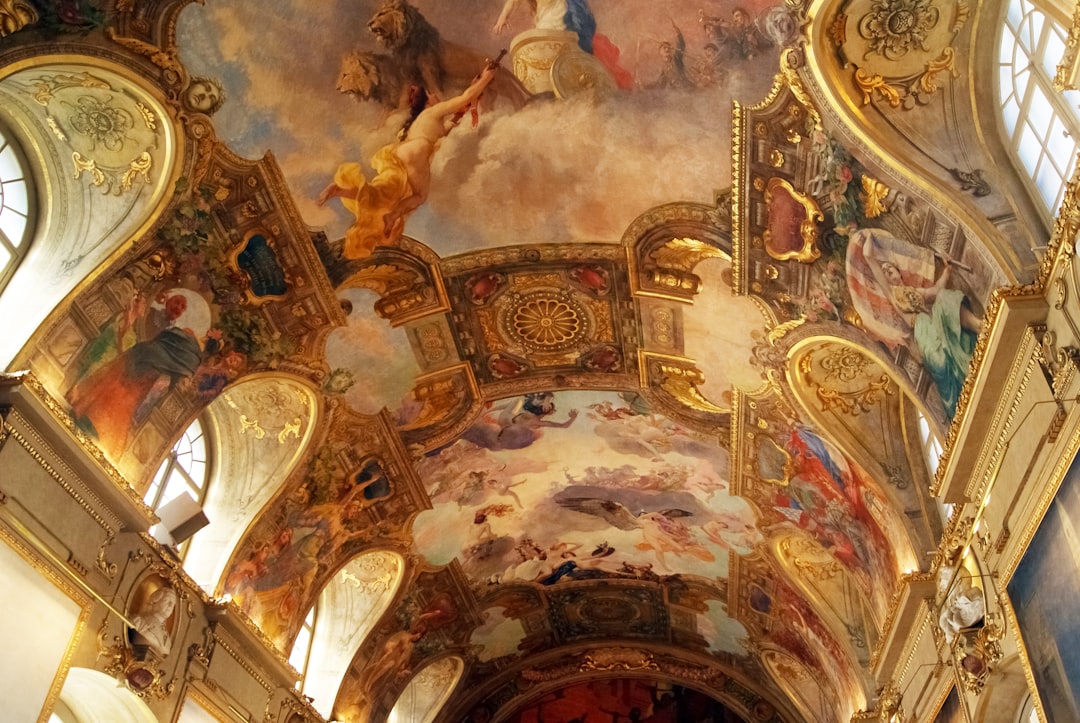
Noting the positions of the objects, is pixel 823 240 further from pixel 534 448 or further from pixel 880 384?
pixel 534 448

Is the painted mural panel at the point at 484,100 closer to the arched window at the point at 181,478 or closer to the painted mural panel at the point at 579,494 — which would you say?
the arched window at the point at 181,478

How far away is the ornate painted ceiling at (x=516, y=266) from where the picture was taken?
10.4m

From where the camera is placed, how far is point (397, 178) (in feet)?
43.0

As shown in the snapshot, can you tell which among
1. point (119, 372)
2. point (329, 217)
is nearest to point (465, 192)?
point (329, 217)

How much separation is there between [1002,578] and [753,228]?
217 inches

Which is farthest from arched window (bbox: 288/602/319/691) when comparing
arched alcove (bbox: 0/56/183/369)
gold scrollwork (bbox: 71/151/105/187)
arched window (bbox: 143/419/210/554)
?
gold scrollwork (bbox: 71/151/105/187)

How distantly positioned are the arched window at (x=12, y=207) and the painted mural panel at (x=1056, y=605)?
11.0m

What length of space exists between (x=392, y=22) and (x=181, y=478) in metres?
7.45

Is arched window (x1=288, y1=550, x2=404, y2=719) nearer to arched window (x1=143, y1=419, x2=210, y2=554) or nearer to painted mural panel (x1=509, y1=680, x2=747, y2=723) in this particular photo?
arched window (x1=143, y1=419, x2=210, y2=554)

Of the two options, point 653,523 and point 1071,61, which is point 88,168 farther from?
point 653,523

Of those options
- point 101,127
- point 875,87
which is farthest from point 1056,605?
point 101,127

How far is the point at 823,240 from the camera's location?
1230cm

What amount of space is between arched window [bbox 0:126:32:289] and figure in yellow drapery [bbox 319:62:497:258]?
3565 mm

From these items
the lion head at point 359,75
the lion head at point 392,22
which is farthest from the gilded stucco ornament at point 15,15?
the lion head at point 392,22
